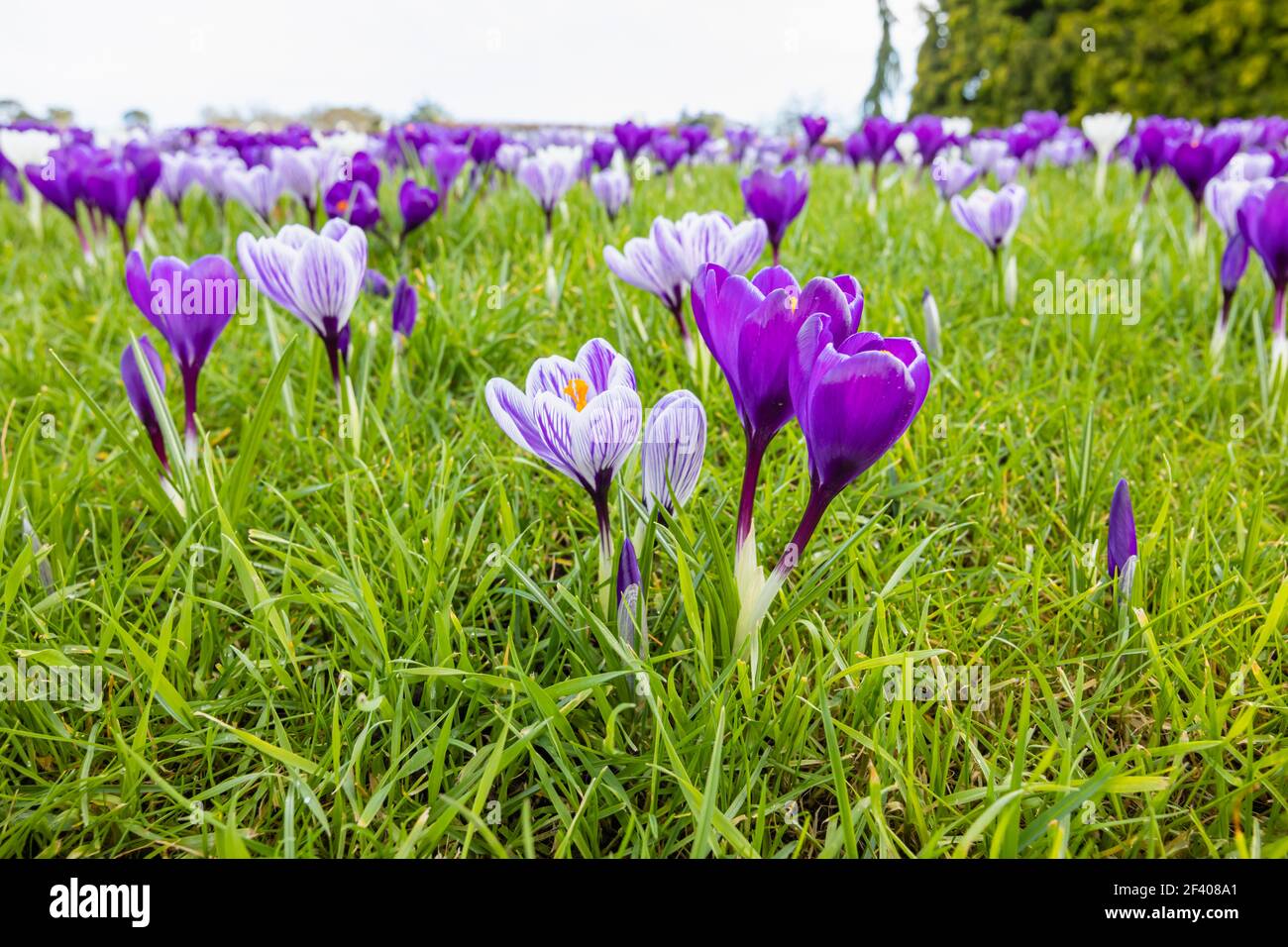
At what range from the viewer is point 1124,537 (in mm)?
1708

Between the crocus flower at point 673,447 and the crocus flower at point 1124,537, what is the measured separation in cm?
84

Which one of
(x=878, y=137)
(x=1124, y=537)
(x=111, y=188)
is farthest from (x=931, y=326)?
(x=111, y=188)

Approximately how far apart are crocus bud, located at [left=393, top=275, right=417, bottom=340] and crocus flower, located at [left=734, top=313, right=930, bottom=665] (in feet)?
5.05

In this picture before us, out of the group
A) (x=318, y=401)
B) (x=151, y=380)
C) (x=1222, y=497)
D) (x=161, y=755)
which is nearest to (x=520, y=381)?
(x=318, y=401)

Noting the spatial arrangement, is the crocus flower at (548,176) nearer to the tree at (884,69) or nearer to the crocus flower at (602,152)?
the crocus flower at (602,152)

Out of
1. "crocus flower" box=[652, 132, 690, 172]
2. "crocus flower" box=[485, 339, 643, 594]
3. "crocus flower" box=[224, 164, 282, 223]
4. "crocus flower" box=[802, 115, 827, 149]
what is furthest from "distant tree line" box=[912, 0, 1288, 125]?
"crocus flower" box=[485, 339, 643, 594]

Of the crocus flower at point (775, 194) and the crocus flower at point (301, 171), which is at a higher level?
the crocus flower at point (301, 171)

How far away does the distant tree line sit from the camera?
34.9 feet

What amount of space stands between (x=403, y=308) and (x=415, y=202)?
0.97 m

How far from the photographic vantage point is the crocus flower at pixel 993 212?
3.05 metres

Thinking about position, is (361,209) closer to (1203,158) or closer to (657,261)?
(657,261)

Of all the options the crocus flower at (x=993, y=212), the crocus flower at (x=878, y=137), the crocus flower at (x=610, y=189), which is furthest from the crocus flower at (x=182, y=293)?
the crocus flower at (x=878, y=137)

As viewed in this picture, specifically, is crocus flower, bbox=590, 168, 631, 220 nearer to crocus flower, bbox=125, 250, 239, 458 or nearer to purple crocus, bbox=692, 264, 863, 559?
crocus flower, bbox=125, 250, 239, 458
